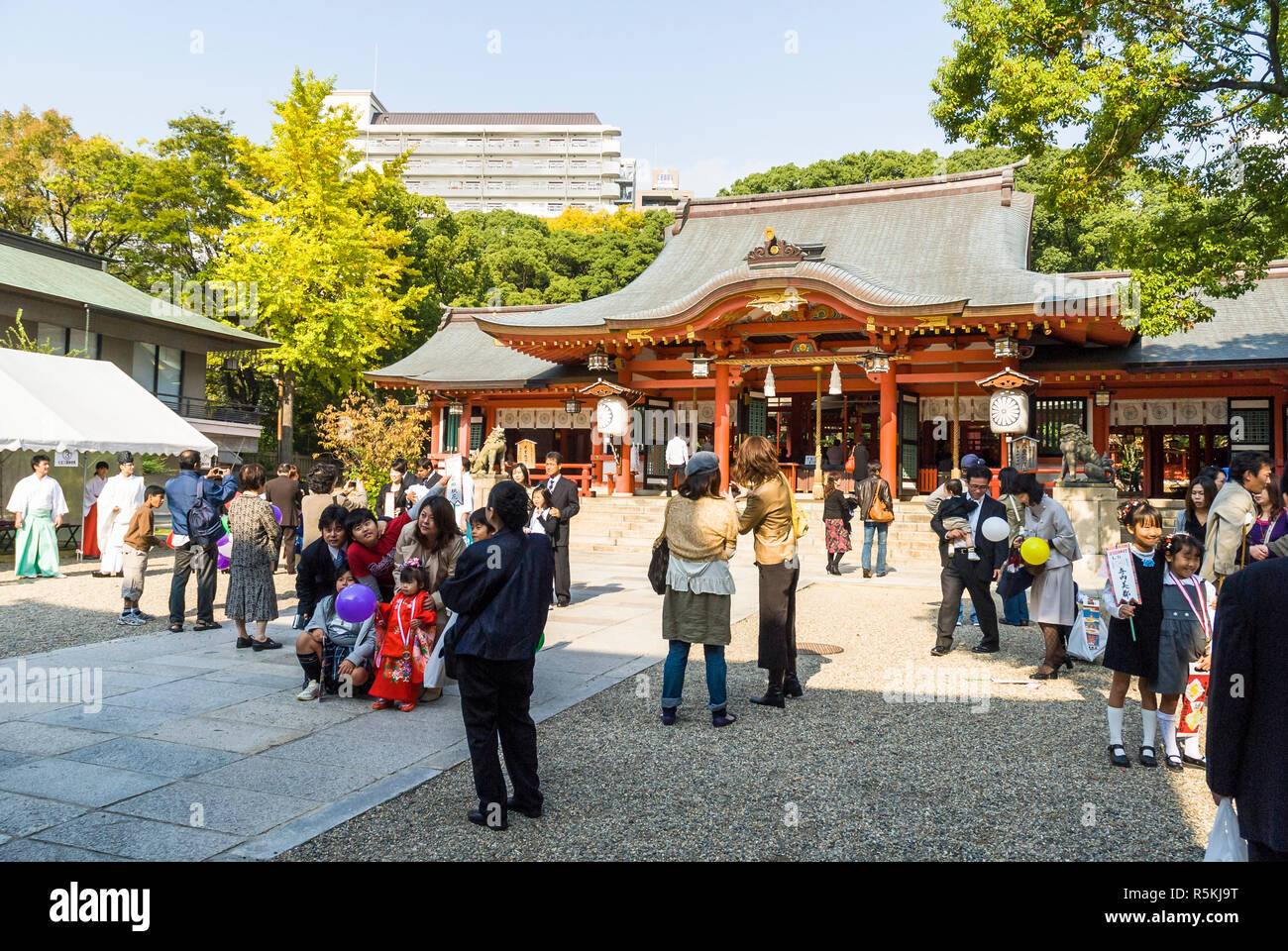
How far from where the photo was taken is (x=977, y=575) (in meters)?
7.42

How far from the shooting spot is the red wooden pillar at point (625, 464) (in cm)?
1984

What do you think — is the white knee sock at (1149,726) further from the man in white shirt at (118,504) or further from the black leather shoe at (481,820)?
the man in white shirt at (118,504)

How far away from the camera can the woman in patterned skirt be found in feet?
23.4

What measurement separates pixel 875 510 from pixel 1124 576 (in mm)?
7500

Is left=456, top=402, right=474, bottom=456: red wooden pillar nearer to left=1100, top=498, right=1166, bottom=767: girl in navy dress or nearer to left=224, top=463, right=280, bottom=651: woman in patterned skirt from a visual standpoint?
left=224, top=463, right=280, bottom=651: woman in patterned skirt

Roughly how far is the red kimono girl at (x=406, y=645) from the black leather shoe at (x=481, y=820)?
1879 millimetres

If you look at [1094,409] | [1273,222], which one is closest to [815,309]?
[1094,409]

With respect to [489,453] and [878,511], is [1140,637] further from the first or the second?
[489,453]

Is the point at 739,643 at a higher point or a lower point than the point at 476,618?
lower

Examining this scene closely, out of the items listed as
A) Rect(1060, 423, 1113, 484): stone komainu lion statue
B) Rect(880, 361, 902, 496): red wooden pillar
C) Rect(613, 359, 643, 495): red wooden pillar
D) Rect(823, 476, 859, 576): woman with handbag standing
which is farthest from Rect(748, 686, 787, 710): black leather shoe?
Rect(613, 359, 643, 495): red wooden pillar

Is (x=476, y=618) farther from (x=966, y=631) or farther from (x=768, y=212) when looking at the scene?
(x=768, y=212)

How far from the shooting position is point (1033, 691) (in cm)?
633

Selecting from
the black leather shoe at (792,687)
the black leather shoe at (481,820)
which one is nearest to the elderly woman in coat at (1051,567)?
the black leather shoe at (792,687)

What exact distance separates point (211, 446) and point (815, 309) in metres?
12.2
